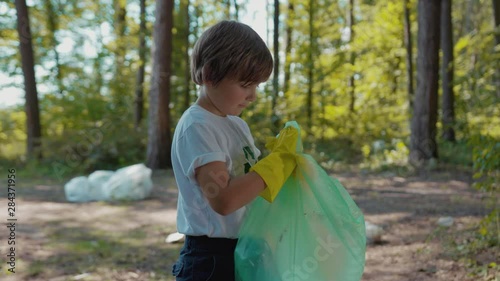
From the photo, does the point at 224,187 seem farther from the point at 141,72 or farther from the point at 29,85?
the point at 141,72

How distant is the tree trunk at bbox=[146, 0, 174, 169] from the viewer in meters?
8.79

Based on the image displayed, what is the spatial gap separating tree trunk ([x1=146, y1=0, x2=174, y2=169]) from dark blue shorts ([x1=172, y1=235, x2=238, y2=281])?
25.5ft

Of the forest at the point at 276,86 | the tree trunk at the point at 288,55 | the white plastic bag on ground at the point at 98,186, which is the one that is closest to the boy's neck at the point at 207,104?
the white plastic bag on ground at the point at 98,186

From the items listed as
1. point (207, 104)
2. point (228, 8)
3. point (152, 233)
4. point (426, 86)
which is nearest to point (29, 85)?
point (228, 8)

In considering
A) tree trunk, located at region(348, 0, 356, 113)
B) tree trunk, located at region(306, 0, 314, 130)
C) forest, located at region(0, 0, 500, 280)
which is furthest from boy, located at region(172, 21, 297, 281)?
tree trunk, located at region(348, 0, 356, 113)

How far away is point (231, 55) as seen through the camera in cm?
126

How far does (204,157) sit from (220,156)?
41 millimetres

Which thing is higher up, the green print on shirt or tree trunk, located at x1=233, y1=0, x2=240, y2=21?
tree trunk, located at x1=233, y1=0, x2=240, y2=21

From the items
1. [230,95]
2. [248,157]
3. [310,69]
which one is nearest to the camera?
[230,95]

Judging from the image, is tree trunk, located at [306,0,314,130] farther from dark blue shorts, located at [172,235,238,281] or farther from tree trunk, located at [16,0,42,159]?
dark blue shorts, located at [172,235,238,281]

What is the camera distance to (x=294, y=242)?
1.38 metres

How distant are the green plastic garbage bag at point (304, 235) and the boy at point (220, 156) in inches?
2.1

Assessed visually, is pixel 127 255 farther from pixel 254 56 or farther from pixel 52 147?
pixel 52 147

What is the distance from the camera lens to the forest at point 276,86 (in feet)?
29.0
